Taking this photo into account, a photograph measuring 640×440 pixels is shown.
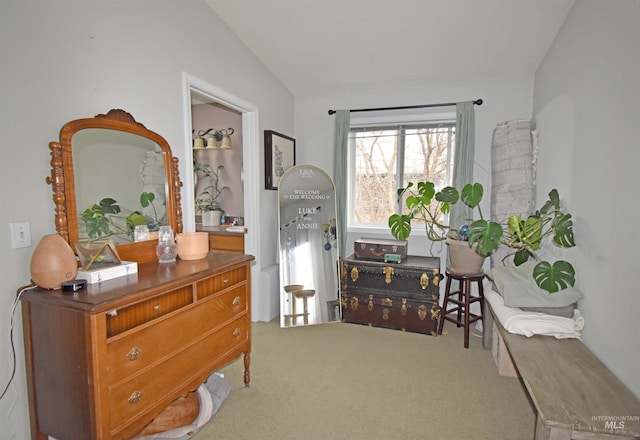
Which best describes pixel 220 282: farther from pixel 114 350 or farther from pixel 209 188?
pixel 209 188

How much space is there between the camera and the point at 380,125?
11.7 ft

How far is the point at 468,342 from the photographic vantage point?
9.11 feet

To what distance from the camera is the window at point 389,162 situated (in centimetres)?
344

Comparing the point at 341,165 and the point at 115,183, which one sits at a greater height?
the point at 341,165

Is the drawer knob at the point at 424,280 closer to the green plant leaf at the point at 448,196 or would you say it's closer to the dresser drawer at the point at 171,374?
the green plant leaf at the point at 448,196

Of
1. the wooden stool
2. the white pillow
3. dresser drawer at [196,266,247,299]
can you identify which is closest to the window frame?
the wooden stool

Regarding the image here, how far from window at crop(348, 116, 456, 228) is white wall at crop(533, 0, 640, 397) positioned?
46.6 inches

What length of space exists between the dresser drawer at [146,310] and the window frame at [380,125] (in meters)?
2.35

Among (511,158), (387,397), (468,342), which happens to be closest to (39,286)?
(387,397)

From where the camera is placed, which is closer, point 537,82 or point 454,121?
point 537,82

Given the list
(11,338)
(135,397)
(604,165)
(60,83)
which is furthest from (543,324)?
(60,83)

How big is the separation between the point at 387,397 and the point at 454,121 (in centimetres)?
259

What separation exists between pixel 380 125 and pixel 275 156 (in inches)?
46.4

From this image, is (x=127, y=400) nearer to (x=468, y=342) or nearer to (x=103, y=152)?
(x=103, y=152)
